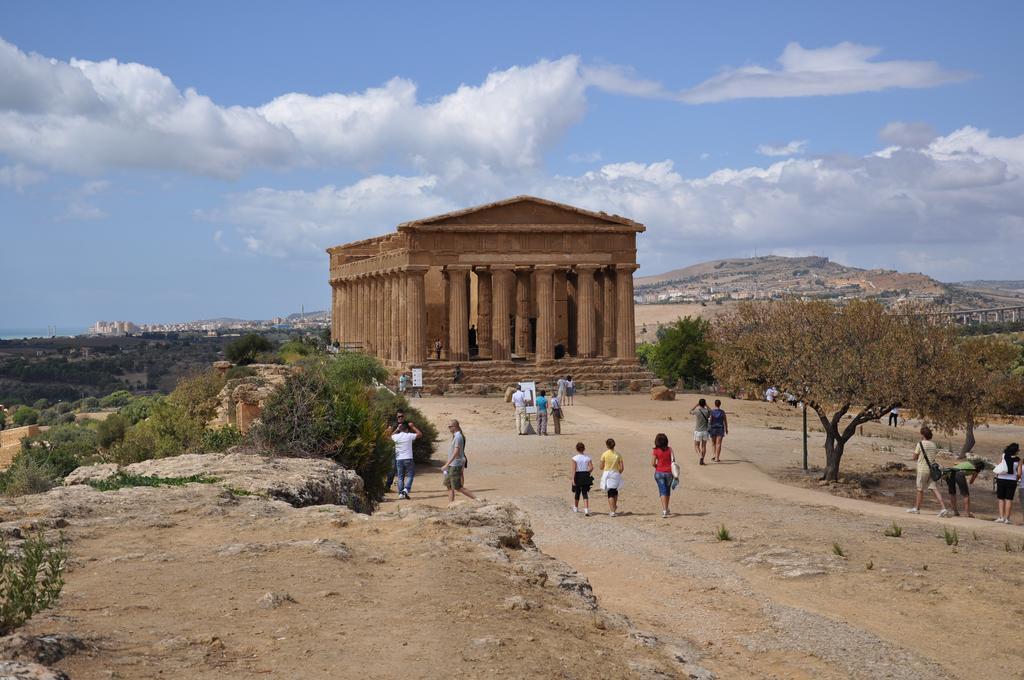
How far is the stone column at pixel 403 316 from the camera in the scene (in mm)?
46125

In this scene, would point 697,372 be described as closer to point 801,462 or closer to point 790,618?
point 801,462

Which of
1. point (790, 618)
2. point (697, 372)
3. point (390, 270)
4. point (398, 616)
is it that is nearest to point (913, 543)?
point (790, 618)

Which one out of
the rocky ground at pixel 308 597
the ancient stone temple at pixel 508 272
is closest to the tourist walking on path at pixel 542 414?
the ancient stone temple at pixel 508 272

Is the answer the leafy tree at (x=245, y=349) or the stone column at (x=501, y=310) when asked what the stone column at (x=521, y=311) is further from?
the leafy tree at (x=245, y=349)

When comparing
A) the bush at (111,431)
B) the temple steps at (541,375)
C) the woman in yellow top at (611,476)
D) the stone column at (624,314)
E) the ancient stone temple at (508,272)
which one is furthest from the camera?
the stone column at (624,314)

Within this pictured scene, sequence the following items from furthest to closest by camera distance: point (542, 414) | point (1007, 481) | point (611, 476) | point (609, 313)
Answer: point (609, 313) < point (542, 414) < point (1007, 481) < point (611, 476)

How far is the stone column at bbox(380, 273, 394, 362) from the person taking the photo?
164ft

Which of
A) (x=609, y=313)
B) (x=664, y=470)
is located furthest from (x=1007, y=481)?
(x=609, y=313)

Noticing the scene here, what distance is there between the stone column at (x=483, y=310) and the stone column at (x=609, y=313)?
17.7ft

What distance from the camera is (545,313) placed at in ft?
153

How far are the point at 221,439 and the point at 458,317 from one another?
25.5 m

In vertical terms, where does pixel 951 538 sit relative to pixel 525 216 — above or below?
below

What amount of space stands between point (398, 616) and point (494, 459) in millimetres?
17934

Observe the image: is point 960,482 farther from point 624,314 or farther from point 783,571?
point 624,314
